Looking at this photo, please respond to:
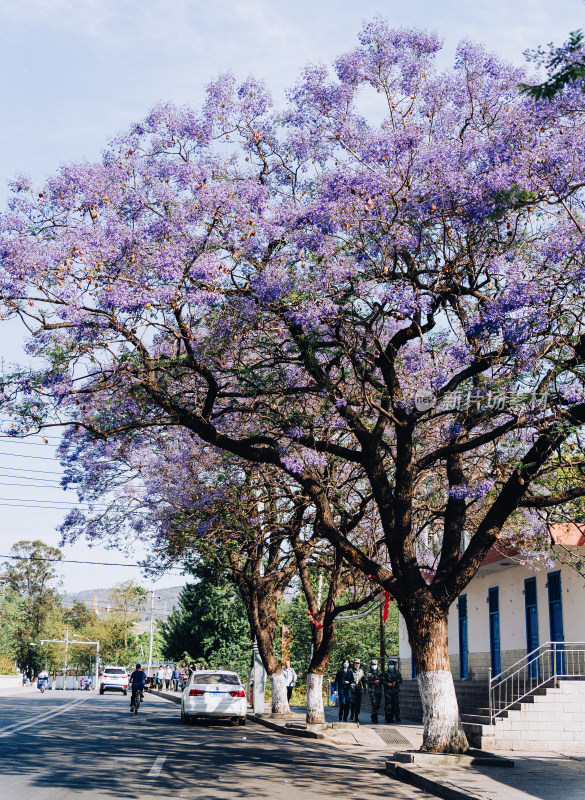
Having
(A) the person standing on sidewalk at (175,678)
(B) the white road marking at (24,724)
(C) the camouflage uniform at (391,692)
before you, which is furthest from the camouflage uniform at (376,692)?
(A) the person standing on sidewalk at (175,678)

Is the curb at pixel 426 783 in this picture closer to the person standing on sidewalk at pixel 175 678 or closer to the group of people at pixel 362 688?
the group of people at pixel 362 688

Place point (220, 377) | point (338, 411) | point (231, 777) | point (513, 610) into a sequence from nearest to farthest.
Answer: point (231, 777) → point (338, 411) → point (220, 377) → point (513, 610)

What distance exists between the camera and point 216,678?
86.9 feet

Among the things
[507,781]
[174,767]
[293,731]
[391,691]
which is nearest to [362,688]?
[391,691]

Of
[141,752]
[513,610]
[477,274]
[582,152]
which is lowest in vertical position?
[141,752]

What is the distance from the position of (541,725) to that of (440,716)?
560 centimetres

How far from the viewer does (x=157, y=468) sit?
24781 mm

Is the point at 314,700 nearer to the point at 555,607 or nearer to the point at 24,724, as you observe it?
the point at 555,607

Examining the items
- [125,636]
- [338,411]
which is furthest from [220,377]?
[125,636]

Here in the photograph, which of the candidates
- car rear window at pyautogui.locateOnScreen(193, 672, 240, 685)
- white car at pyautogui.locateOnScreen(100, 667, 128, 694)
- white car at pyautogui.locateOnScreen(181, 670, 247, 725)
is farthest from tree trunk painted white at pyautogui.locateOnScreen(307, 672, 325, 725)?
white car at pyautogui.locateOnScreen(100, 667, 128, 694)

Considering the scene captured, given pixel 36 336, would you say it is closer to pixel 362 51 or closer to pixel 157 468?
pixel 362 51

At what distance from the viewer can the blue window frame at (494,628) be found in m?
28.6

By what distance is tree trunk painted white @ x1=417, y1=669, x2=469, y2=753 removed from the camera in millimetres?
15188

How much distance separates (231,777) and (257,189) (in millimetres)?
9119
